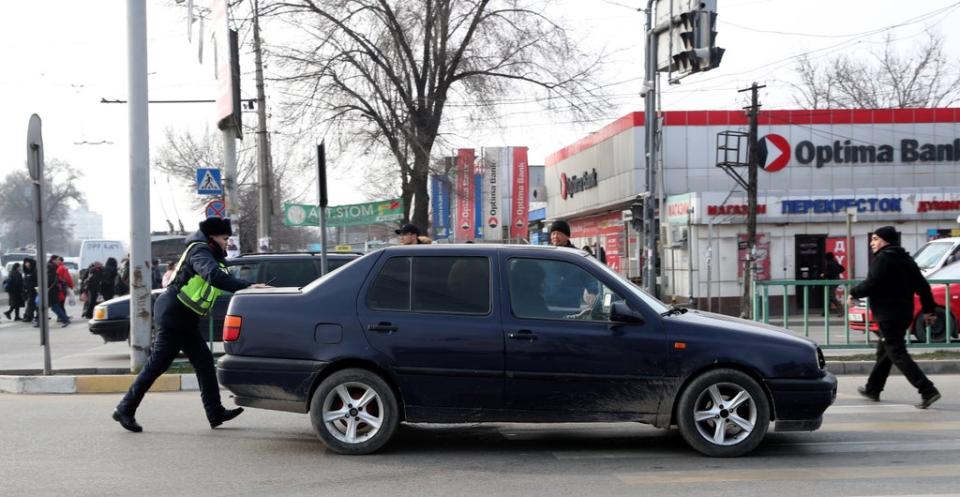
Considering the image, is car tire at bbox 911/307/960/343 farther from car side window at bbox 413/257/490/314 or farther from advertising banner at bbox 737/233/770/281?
advertising banner at bbox 737/233/770/281

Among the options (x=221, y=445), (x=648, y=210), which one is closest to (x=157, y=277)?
(x=648, y=210)

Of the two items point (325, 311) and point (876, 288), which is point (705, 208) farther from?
point (325, 311)

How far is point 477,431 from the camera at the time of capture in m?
8.50

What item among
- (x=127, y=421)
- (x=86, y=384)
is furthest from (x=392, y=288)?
(x=86, y=384)

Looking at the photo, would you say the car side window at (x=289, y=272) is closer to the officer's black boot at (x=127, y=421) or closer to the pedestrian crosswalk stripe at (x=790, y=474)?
the officer's black boot at (x=127, y=421)

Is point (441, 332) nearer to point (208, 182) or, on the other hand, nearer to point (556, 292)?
point (556, 292)

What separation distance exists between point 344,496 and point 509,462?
147 cm

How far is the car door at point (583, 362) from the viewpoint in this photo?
7.16 meters

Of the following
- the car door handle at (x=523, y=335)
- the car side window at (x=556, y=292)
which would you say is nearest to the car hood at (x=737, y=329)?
the car side window at (x=556, y=292)

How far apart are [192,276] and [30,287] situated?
2014cm

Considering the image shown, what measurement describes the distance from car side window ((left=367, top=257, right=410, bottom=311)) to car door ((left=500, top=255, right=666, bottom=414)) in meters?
0.78

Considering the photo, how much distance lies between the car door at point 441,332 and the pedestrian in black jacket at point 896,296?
427cm

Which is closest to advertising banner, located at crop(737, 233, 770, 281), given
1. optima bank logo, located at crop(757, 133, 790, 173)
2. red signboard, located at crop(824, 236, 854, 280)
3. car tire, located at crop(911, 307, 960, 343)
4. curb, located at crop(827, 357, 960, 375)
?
red signboard, located at crop(824, 236, 854, 280)

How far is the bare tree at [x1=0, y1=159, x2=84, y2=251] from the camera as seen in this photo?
96625 millimetres
